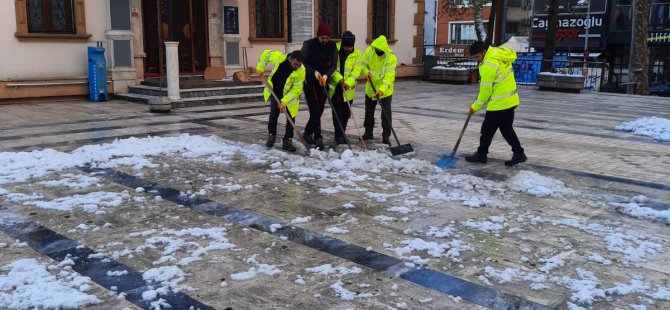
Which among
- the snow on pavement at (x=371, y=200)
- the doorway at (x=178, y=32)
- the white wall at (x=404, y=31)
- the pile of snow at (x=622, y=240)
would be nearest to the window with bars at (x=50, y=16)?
the doorway at (x=178, y=32)

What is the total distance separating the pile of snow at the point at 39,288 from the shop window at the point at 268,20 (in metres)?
13.0

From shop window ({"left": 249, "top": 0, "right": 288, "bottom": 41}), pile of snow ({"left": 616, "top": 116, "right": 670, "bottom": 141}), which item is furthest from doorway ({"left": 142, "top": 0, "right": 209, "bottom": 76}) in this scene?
pile of snow ({"left": 616, "top": 116, "right": 670, "bottom": 141})

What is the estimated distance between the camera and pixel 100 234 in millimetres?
4566

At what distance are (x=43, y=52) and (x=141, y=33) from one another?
2244 millimetres

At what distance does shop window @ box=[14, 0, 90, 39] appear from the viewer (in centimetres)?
1238

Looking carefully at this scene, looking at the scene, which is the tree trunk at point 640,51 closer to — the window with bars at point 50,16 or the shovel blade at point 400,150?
the shovel blade at point 400,150

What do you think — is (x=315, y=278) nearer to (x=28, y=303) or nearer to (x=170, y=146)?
(x=28, y=303)

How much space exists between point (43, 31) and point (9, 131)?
4.38 meters

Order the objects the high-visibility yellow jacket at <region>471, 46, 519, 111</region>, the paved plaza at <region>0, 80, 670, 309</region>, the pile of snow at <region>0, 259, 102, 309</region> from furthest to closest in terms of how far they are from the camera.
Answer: the high-visibility yellow jacket at <region>471, 46, 519, 111</region> < the paved plaza at <region>0, 80, 670, 309</region> < the pile of snow at <region>0, 259, 102, 309</region>

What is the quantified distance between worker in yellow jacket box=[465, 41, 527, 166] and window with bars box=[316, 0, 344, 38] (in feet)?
38.3

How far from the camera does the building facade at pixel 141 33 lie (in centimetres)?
1253

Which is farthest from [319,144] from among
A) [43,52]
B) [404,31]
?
[404,31]

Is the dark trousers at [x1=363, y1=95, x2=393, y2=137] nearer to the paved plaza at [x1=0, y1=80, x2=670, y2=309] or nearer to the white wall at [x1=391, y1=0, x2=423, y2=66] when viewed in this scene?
the paved plaza at [x1=0, y1=80, x2=670, y2=309]

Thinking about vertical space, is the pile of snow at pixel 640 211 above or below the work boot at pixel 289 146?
below
